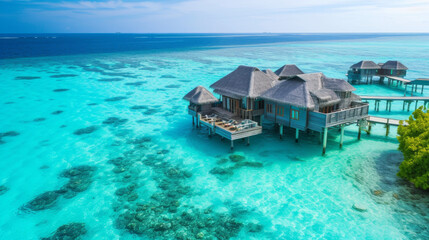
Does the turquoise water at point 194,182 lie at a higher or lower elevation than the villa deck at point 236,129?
lower

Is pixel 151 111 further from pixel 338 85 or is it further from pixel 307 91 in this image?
pixel 338 85

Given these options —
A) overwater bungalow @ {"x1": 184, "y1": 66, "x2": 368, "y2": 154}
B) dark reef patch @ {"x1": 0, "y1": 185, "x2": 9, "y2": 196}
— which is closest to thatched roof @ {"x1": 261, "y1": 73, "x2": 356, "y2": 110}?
overwater bungalow @ {"x1": 184, "y1": 66, "x2": 368, "y2": 154}

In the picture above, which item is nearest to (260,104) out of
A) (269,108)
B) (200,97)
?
(269,108)

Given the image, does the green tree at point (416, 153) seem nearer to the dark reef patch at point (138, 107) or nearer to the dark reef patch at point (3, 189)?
the dark reef patch at point (3, 189)

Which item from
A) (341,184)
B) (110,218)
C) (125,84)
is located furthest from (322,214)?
(125,84)

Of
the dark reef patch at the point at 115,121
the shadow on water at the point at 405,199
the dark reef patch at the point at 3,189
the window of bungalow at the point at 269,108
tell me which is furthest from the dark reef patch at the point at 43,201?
the shadow on water at the point at 405,199

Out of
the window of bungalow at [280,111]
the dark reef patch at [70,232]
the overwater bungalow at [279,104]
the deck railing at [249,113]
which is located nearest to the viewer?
the dark reef patch at [70,232]

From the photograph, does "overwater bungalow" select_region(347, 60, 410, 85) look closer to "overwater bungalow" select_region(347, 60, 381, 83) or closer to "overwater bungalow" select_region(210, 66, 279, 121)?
"overwater bungalow" select_region(347, 60, 381, 83)
